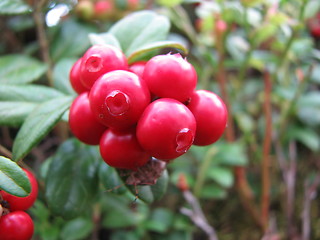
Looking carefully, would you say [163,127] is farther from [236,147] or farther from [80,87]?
[236,147]

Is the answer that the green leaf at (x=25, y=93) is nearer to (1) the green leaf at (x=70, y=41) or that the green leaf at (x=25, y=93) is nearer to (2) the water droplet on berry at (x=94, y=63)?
(2) the water droplet on berry at (x=94, y=63)

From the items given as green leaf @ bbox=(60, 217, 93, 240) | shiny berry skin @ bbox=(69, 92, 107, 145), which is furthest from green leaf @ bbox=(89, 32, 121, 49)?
green leaf @ bbox=(60, 217, 93, 240)

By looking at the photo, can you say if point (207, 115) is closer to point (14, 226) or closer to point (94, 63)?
point (94, 63)

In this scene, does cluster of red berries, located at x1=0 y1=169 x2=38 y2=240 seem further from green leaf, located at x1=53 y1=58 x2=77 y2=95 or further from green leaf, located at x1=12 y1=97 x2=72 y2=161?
green leaf, located at x1=53 y1=58 x2=77 y2=95

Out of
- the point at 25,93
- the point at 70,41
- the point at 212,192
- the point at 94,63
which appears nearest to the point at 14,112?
the point at 25,93

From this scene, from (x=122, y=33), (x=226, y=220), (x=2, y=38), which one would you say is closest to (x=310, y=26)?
(x=226, y=220)

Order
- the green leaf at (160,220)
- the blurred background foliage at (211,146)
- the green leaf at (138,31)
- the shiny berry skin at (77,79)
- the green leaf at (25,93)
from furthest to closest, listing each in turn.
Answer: the green leaf at (160,220)
the blurred background foliage at (211,146)
the green leaf at (138,31)
the green leaf at (25,93)
the shiny berry skin at (77,79)

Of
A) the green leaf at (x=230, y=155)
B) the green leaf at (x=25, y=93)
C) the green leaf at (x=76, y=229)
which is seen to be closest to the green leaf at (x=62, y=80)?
the green leaf at (x=25, y=93)
